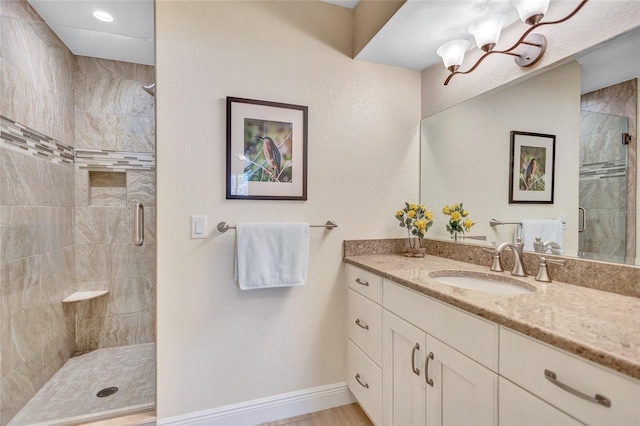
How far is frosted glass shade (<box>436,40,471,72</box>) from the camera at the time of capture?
4.82 ft

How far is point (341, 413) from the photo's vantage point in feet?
5.58

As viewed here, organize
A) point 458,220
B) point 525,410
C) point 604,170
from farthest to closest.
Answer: point 458,220, point 604,170, point 525,410

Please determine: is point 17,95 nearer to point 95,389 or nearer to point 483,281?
point 95,389

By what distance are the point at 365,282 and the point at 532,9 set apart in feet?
4.44

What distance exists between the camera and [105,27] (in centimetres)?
168

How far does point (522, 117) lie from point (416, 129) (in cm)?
66

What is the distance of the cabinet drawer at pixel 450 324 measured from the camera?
2.78 ft

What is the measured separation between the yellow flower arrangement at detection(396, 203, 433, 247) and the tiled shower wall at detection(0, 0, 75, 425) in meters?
2.12

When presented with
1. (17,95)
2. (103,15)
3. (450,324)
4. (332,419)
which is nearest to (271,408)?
(332,419)

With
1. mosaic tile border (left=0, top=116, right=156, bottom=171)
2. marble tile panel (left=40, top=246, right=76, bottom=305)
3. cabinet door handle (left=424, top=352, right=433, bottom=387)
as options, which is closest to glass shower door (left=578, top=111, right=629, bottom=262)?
cabinet door handle (left=424, top=352, right=433, bottom=387)

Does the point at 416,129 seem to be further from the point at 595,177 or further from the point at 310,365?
the point at 310,365

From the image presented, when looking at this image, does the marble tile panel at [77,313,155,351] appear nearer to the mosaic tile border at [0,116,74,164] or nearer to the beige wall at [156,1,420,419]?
the beige wall at [156,1,420,419]

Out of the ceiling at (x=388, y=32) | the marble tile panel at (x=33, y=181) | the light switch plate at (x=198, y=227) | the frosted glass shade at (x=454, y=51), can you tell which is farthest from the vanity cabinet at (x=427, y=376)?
the marble tile panel at (x=33, y=181)

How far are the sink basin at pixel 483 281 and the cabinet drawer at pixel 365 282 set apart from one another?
260 mm
